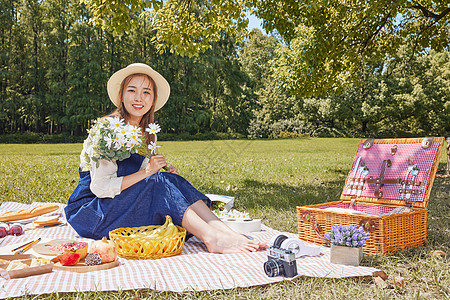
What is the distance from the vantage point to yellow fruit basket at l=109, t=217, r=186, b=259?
2.74 metres

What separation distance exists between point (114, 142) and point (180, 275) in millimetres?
1147

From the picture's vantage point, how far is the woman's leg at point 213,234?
2.96 m

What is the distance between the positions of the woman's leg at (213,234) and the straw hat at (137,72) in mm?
1182

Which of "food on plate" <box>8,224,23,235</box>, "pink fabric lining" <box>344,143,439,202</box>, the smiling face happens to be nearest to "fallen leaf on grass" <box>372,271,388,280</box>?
"pink fabric lining" <box>344,143,439,202</box>

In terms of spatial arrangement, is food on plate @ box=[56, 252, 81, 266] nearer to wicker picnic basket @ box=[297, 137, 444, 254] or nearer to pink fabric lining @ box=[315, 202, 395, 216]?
wicker picnic basket @ box=[297, 137, 444, 254]

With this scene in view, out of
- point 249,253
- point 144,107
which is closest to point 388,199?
point 249,253

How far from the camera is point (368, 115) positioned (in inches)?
1092

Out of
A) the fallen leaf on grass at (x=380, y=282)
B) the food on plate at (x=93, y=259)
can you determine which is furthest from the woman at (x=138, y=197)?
the fallen leaf on grass at (x=380, y=282)

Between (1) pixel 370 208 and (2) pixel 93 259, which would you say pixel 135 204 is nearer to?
(2) pixel 93 259

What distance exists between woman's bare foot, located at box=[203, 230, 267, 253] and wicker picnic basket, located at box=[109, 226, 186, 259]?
9.5 inches

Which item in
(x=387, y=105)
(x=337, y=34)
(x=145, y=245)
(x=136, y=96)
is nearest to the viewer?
(x=145, y=245)

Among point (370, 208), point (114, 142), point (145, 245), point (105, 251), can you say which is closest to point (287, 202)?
point (370, 208)

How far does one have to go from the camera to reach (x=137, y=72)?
11.0ft

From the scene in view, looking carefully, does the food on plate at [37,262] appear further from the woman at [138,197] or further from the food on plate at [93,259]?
the woman at [138,197]
